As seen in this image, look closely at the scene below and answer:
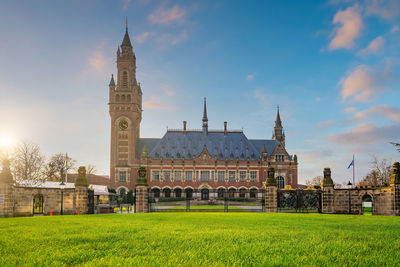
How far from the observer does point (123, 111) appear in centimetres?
6562

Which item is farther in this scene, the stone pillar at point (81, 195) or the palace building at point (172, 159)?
the palace building at point (172, 159)

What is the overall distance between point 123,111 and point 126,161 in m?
9.88

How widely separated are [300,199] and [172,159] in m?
41.1

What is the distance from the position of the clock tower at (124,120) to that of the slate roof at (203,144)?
3463 millimetres

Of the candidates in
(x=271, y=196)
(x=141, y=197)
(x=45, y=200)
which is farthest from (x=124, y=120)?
(x=271, y=196)

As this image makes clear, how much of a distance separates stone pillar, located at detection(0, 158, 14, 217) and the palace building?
1667 inches

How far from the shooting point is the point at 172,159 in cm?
6594

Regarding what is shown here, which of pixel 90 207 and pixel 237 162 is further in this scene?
pixel 237 162

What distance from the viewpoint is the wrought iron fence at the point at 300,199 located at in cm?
2709

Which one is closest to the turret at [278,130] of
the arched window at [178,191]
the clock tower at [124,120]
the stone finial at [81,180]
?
the arched window at [178,191]

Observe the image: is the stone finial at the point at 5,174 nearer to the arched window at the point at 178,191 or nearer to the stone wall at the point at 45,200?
the stone wall at the point at 45,200

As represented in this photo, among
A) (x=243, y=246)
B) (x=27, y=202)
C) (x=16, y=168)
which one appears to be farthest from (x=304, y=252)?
(x=16, y=168)

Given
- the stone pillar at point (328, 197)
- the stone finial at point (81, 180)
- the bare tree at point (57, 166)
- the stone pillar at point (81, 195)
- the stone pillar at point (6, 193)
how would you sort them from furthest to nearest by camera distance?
the bare tree at point (57, 166)
the stone pillar at point (328, 197)
the stone finial at point (81, 180)
the stone pillar at point (81, 195)
the stone pillar at point (6, 193)

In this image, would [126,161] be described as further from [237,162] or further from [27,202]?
[27,202]
